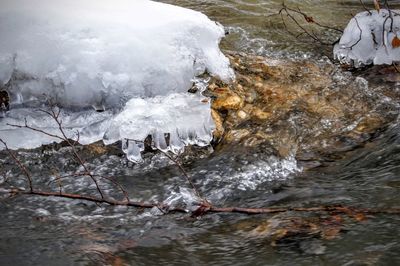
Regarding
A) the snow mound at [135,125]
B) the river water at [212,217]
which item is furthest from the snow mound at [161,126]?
the river water at [212,217]

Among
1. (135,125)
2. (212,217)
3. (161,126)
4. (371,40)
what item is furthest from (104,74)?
(371,40)

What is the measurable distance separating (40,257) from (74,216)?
0.47 metres

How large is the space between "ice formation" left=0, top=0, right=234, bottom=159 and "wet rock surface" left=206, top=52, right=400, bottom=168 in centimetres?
28

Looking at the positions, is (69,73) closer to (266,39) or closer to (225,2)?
(266,39)

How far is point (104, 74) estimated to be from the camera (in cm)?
355

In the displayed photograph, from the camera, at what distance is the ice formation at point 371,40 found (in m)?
4.22

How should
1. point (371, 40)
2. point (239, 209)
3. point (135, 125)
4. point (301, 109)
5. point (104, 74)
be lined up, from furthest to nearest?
point (371, 40) < point (301, 109) < point (104, 74) < point (135, 125) < point (239, 209)

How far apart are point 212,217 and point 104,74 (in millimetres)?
1525

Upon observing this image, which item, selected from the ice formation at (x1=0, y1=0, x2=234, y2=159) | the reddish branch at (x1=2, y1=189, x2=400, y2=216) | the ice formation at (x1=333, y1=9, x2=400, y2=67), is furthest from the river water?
the ice formation at (x1=333, y1=9, x2=400, y2=67)

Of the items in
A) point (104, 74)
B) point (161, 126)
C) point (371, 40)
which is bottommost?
point (161, 126)

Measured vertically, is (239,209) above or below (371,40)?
below

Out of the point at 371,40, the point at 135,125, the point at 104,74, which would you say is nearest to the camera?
the point at 135,125

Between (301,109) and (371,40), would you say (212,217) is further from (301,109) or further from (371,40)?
(371,40)

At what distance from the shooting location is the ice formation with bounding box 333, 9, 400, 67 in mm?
4219
